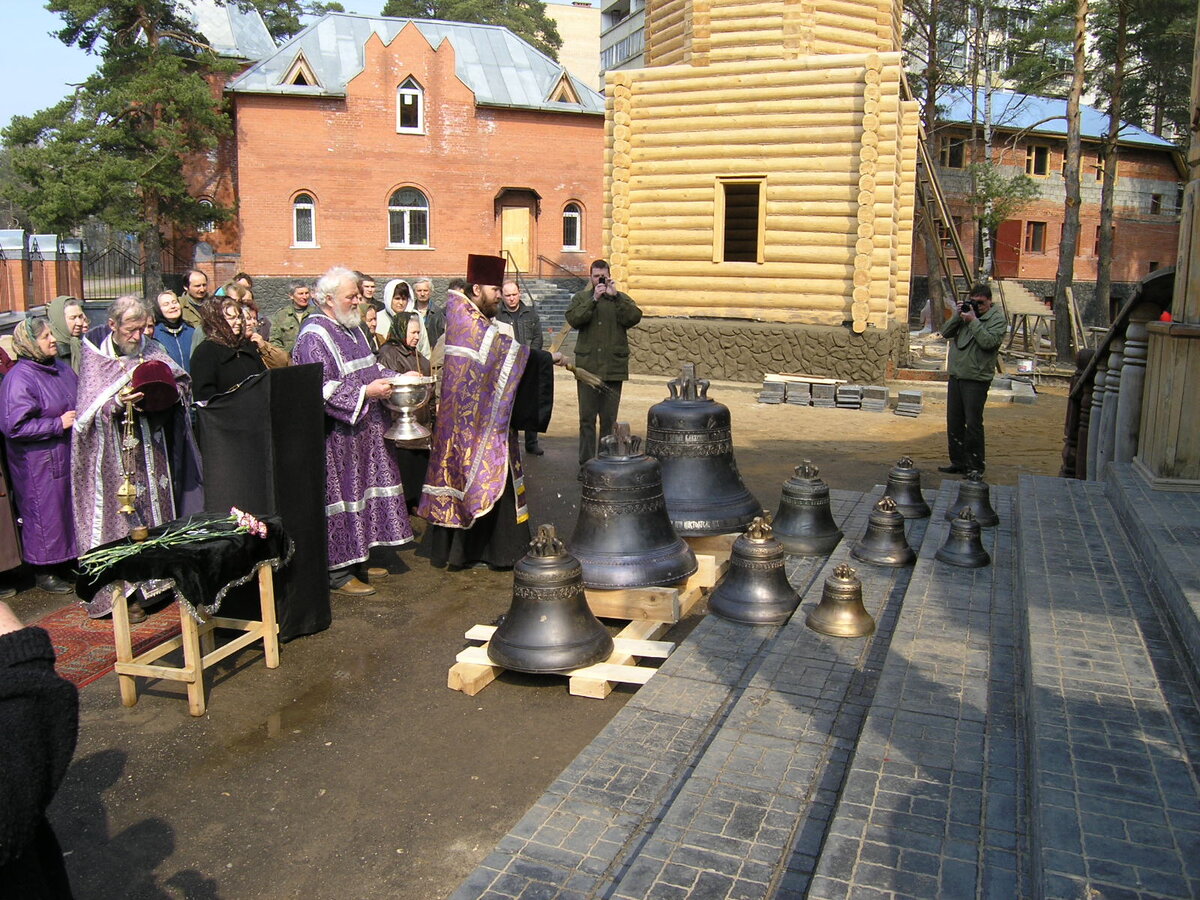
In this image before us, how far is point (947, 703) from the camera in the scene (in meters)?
4.00

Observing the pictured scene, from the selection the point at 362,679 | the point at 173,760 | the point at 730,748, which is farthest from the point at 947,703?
the point at 173,760

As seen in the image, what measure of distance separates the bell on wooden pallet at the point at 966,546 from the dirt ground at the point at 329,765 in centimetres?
162

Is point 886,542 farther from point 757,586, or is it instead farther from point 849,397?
point 849,397

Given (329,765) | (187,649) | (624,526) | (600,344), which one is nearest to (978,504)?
(624,526)

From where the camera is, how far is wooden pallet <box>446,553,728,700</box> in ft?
16.0

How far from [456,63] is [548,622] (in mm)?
31710

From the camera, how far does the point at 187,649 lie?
15.5 feet

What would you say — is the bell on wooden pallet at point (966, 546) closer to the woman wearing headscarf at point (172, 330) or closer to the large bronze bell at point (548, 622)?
the large bronze bell at point (548, 622)

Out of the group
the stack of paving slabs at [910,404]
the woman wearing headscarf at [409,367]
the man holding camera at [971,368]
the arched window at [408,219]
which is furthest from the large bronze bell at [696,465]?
the arched window at [408,219]

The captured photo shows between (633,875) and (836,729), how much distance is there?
1.32 metres

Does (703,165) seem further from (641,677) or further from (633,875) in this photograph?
(633,875)

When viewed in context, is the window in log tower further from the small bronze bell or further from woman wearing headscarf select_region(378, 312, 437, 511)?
the small bronze bell

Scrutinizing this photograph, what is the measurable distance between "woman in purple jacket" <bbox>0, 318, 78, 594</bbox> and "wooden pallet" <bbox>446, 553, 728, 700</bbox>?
117 inches

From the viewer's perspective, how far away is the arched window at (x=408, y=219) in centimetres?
3238
